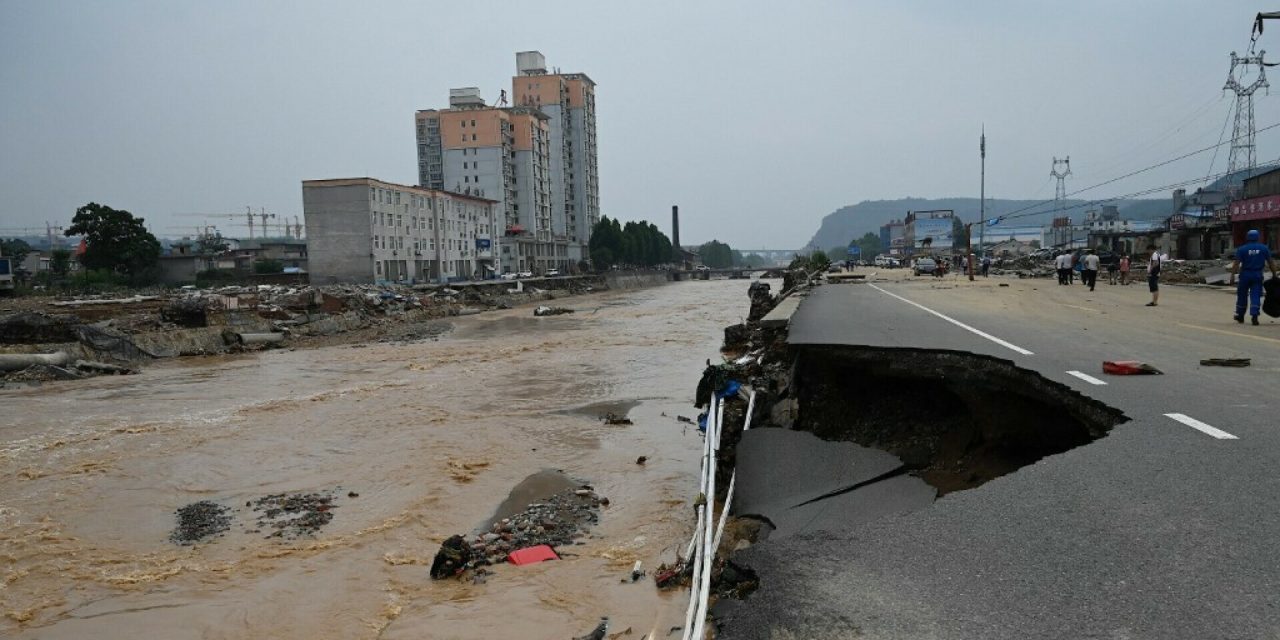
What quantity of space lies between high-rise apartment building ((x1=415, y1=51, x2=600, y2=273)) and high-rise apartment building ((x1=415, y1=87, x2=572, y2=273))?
0.45 ft

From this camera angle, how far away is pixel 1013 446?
24.6ft

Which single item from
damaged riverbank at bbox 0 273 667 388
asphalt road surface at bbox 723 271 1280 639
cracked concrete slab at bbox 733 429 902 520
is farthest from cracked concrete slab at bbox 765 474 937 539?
damaged riverbank at bbox 0 273 667 388

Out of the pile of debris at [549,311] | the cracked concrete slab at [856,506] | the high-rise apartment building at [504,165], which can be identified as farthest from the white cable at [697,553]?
the high-rise apartment building at [504,165]

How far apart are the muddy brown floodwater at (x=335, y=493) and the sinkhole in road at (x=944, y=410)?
2.21m

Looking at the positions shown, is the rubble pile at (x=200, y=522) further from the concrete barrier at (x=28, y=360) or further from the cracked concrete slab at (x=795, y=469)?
the concrete barrier at (x=28, y=360)

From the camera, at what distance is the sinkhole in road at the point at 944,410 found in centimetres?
712

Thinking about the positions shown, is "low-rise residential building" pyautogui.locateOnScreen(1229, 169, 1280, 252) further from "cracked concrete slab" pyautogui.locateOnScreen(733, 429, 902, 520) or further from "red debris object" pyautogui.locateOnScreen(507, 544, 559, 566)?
"red debris object" pyautogui.locateOnScreen(507, 544, 559, 566)

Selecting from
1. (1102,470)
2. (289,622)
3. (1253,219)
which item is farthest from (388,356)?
(1253,219)

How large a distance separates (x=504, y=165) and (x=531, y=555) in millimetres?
107396

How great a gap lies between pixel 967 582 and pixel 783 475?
3597 millimetres

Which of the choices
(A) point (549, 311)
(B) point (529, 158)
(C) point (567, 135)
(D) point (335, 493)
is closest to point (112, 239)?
(A) point (549, 311)

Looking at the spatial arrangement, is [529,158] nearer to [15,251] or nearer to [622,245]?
[622,245]

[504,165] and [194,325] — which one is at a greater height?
[504,165]

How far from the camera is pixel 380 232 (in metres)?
75.7
